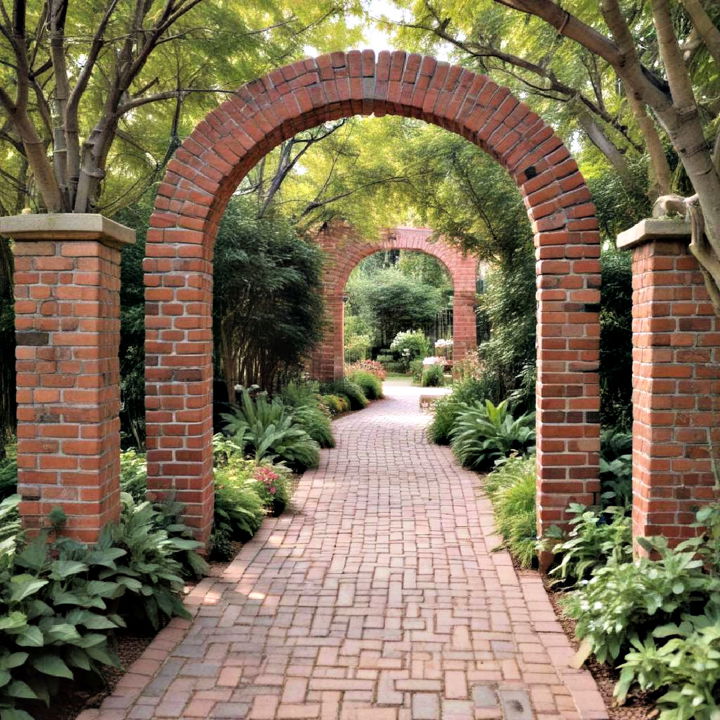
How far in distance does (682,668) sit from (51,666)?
229cm

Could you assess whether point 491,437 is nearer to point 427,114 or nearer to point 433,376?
point 427,114

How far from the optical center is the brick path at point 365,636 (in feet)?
9.20

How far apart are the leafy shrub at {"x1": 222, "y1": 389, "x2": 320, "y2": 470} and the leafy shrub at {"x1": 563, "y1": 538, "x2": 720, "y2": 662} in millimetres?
4450

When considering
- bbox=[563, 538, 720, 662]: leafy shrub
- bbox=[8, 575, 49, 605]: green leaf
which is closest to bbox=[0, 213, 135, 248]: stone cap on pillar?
bbox=[8, 575, 49, 605]: green leaf

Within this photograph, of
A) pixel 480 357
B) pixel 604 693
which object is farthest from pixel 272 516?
pixel 480 357

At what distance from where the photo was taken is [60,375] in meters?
3.33

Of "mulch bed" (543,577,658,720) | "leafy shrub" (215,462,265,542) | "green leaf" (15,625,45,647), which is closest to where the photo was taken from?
"green leaf" (15,625,45,647)

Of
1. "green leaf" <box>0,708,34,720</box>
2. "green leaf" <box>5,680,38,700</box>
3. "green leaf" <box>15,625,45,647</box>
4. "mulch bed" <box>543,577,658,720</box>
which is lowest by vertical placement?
"mulch bed" <box>543,577,658,720</box>

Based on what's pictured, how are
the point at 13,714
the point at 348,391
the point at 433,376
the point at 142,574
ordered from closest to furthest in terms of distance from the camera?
the point at 13,714 < the point at 142,574 < the point at 348,391 < the point at 433,376

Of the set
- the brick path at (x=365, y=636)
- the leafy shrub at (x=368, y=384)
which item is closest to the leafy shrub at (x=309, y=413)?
the brick path at (x=365, y=636)

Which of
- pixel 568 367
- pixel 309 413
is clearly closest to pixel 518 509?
pixel 568 367

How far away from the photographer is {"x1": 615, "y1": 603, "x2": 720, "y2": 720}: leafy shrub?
93.5 inches

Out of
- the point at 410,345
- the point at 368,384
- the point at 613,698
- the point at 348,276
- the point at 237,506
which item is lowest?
the point at 613,698

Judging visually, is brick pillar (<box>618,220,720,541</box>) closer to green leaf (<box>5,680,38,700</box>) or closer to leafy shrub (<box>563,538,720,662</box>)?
leafy shrub (<box>563,538,720,662</box>)
